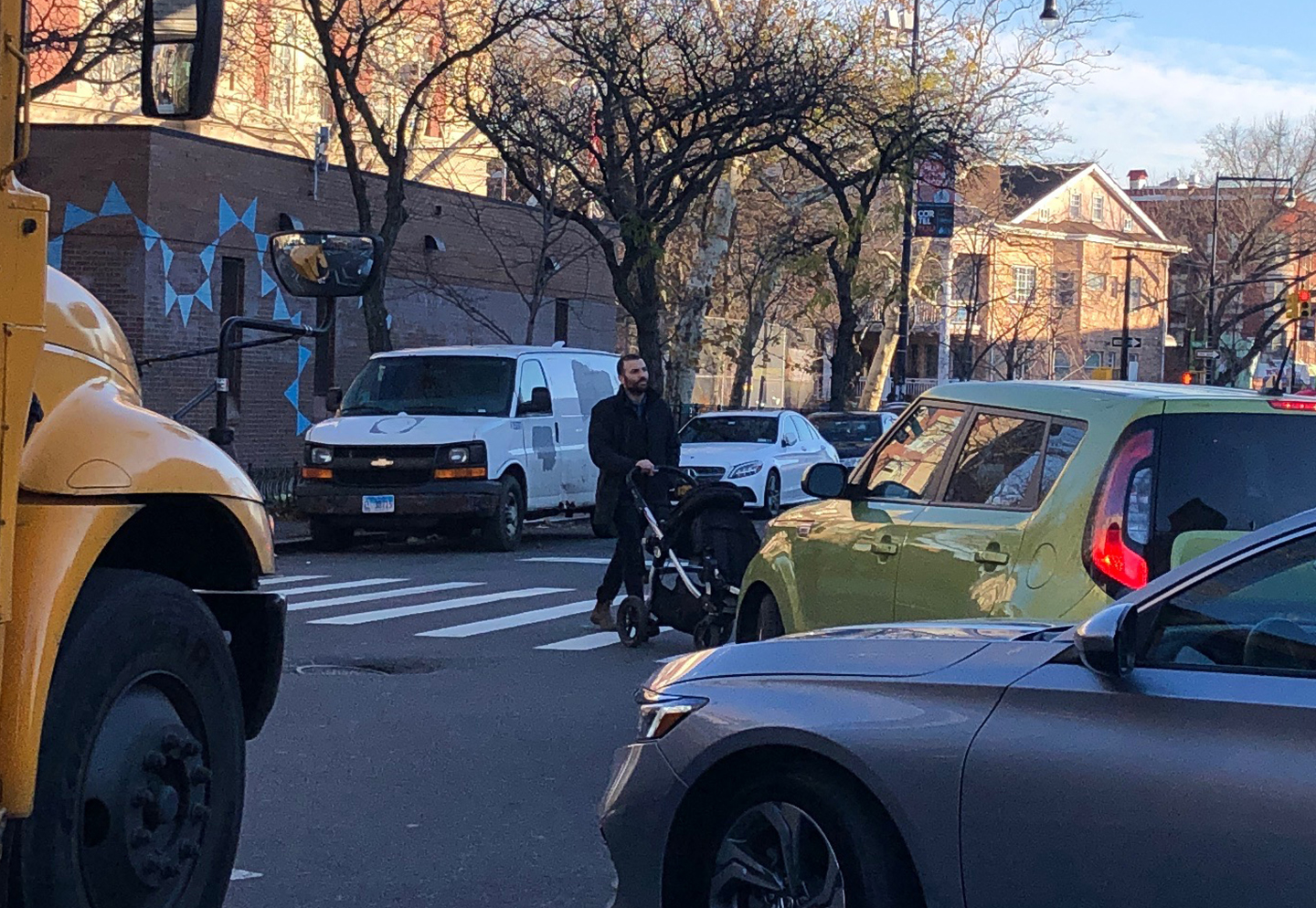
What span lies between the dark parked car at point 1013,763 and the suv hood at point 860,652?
1 centimetres

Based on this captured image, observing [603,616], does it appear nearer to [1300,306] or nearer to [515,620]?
[515,620]

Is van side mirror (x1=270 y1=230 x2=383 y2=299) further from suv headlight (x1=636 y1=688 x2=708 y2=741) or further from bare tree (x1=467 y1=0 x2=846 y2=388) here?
bare tree (x1=467 y1=0 x2=846 y2=388)

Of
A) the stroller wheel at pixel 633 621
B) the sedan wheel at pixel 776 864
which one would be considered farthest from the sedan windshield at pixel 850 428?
the sedan wheel at pixel 776 864

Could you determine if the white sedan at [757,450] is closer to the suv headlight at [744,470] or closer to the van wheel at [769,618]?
the suv headlight at [744,470]

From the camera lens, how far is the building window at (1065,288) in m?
72.9

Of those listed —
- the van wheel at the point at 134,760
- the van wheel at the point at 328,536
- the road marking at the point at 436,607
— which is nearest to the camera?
the van wheel at the point at 134,760

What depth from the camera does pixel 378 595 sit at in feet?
48.4

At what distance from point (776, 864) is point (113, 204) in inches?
887

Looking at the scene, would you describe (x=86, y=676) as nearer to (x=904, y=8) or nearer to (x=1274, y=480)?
(x=1274, y=480)

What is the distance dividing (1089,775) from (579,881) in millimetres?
2588

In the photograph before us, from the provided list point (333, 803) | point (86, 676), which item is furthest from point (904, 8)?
point (86, 676)

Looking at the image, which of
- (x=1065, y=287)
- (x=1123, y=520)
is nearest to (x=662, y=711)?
(x=1123, y=520)

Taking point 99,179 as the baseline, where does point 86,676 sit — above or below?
below

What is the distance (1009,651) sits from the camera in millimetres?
4293
